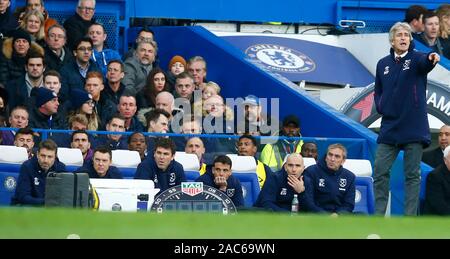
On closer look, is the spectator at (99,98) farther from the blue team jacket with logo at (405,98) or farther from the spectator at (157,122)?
the blue team jacket with logo at (405,98)

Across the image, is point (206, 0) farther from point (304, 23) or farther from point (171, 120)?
point (171, 120)

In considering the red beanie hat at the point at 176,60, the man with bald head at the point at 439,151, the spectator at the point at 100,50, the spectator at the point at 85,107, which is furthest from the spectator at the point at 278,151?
the spectator at the point at 100,50

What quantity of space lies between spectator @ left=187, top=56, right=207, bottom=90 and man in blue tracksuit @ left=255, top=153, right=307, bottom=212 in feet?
12.6

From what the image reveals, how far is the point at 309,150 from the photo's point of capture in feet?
58.7

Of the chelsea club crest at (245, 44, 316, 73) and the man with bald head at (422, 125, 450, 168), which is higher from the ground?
the chelsea club crest at (245, 44, 316, 73)

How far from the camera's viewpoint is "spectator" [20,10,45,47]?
19766 mm

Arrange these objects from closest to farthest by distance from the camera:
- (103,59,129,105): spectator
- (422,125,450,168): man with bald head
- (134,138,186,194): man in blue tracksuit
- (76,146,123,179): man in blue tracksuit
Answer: (76,146,123,179): man in blue tracksuit
(134,138,186,194): man in blue tracksuit
(422,125,450,168): man with bald head
(103,59,129,105): spectator

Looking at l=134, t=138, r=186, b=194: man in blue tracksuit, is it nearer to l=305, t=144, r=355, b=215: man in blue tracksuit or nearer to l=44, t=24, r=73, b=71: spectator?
l=305, t=144, r=355, b=215: man in blue tracksuit

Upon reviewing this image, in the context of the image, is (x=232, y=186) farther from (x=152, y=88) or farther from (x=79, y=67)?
(x=79, y=67)

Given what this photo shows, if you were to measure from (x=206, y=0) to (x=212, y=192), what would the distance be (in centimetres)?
936

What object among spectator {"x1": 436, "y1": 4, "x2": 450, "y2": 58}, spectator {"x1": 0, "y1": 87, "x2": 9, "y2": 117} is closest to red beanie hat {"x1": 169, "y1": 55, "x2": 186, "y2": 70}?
spectator {"x1": 0, "y1": 87, "x2": 9, "y2": 117}

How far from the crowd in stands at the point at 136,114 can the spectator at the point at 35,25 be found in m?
0.01

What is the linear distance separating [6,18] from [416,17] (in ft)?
19.4
